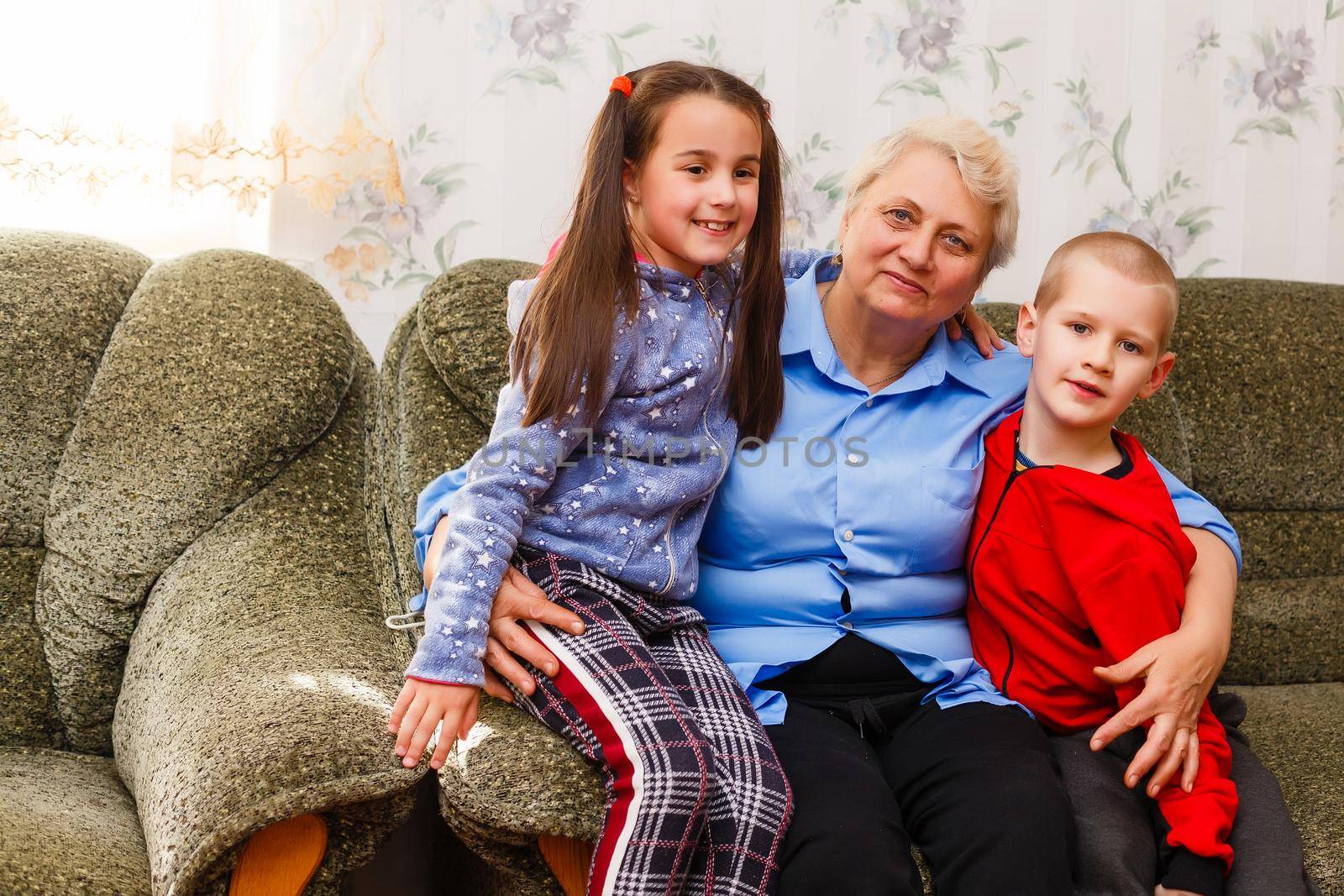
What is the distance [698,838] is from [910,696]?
370 mm

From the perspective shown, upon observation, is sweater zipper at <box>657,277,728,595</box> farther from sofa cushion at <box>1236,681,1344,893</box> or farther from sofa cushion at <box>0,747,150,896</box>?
sofa cushion at <box>1236,681,1344,893</box>

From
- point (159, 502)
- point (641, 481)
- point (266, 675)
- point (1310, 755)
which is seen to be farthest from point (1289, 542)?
point (159, 502)

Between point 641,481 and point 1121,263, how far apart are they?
0.63 meters

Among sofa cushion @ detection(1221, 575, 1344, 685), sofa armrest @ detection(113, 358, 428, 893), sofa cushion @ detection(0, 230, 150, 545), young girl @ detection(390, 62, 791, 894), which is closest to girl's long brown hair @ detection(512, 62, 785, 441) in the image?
young girl @ detection(390, 62, 791, 894)

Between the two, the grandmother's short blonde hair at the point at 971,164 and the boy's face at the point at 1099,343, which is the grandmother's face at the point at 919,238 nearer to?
the grandmother's short blonde hair at the point at 971,164

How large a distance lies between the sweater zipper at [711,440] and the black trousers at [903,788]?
20cm

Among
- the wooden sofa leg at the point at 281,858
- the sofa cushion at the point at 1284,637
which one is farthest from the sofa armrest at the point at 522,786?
the sofa cushion at the point at 1284,637

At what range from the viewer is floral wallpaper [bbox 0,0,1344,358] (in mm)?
1845

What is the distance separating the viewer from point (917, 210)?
1.40m

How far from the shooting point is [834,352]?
1.49 m

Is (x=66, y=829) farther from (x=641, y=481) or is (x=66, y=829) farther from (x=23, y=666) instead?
(x=641, y=481)

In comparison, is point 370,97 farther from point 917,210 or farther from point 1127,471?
point 1127,471

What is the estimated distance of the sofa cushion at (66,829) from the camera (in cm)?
110

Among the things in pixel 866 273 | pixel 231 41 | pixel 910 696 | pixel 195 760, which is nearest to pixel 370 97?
Answer: pixel 231 41
